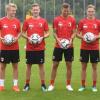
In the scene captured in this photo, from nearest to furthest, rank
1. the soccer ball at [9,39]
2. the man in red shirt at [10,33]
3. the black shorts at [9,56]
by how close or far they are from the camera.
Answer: the soccer ball at [9,39]
the man in red shirt at [10,33]
the black shorts at [9,56]

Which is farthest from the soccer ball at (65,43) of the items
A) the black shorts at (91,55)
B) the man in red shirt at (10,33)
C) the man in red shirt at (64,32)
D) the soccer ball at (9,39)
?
the soccer ball at (9,39)

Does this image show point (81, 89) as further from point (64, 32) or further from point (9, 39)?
point (9, 39)

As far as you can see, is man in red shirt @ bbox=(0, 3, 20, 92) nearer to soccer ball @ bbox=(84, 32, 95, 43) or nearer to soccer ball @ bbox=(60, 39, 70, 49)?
soccer ball @ bbox=(60, 39, 70, 49)

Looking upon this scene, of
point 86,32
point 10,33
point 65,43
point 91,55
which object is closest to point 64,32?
point 65,43

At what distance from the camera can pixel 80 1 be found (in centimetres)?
4928

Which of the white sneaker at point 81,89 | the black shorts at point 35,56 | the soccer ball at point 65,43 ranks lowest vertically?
the white sneaker at point 81,89

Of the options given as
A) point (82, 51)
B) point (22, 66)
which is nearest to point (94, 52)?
point (82, 51)

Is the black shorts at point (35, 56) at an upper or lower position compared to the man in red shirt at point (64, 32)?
lower

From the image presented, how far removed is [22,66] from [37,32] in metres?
5.18

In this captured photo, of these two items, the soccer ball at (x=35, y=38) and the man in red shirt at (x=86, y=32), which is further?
the man in red shirt at (x=86, y=32)

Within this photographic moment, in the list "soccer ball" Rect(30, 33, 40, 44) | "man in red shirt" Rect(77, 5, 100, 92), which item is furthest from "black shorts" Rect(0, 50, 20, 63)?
"man in red shirt" Rect(77, 5, 100, 92)

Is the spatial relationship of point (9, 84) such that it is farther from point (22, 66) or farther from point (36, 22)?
point (22, 66)

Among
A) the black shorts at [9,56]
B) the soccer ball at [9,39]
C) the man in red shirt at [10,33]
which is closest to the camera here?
the soccer ball at [9,39]

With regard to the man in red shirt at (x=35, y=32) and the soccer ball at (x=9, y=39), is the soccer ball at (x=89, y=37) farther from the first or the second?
the soccer ball at (x=9, y=39)
